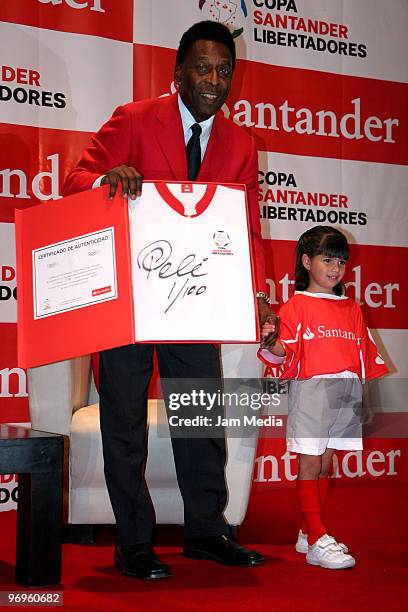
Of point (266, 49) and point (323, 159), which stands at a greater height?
point (266, 49)

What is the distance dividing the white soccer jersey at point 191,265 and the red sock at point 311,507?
0.67m

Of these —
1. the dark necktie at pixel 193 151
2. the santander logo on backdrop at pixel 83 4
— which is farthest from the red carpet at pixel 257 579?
the santander logo on backdrop at pixel 83 4

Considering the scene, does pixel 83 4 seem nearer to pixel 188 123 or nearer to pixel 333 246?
pixel 188 123

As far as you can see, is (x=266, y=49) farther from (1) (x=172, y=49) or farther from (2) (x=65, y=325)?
(2) (x=65, y=325)

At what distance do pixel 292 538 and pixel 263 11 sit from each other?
8.08 ft

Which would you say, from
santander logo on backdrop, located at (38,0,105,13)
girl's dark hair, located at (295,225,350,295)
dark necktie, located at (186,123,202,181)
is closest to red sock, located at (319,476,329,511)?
girl's dark hair, located at (295,225,350,295)

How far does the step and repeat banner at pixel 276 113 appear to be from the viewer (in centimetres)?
329

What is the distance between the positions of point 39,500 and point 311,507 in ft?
2.65

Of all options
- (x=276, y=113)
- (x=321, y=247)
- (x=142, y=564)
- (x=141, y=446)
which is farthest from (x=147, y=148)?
(x=276, y=113)

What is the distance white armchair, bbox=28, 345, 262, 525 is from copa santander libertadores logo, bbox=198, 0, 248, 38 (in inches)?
74.8

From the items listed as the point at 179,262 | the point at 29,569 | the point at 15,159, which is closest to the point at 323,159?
the point at 15,159

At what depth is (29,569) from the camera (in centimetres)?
188

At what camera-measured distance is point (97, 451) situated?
2469 mm
